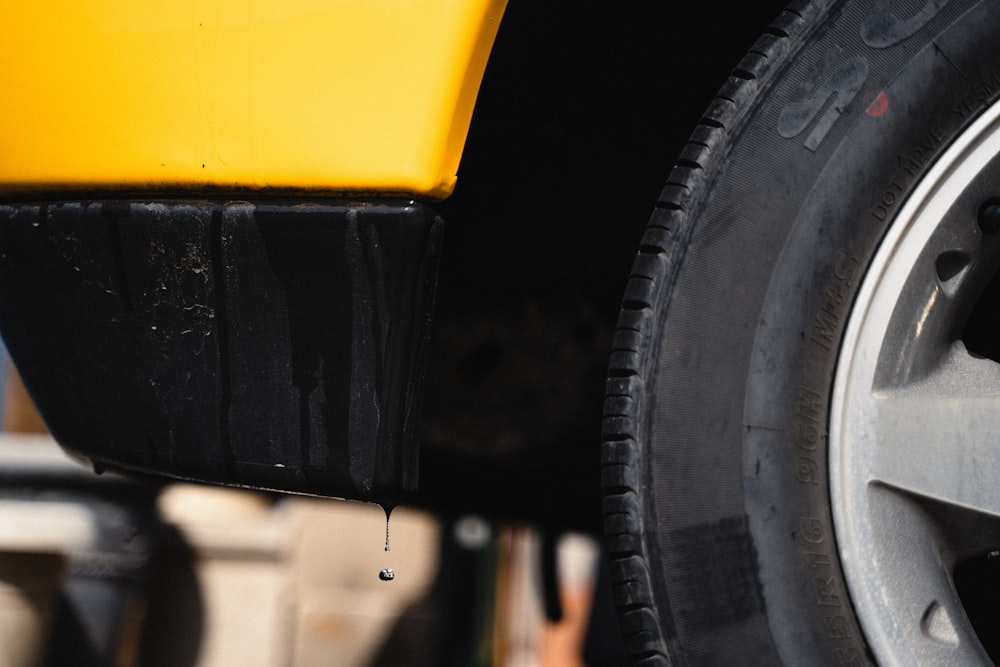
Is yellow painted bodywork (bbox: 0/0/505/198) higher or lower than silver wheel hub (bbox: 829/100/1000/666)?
higher

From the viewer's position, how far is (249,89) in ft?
2.51

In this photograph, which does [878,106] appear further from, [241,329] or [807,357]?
[241,329]

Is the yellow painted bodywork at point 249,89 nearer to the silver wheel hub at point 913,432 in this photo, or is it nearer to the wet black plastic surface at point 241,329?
the wet black plastic surface at point 241,329

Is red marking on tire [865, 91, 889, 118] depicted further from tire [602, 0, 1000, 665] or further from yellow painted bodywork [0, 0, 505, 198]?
yellow painted bodywork [0, 0, 505, 198]

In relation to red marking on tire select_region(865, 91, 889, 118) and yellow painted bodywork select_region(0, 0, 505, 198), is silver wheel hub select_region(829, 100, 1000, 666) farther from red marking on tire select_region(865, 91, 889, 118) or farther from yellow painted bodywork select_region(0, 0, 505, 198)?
yellow painted bodywork select_region(0, 0, 505, 198)

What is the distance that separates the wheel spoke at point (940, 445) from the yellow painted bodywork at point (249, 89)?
1.42 feet

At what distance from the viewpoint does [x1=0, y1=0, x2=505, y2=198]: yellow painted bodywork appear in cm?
73

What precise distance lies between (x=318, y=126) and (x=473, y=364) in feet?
1.88

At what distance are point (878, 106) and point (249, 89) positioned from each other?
1.78 feet

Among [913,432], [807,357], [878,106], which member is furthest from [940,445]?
[878,106]

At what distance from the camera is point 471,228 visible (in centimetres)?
113

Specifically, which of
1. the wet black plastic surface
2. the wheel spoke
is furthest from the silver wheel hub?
the wet black plastic surface

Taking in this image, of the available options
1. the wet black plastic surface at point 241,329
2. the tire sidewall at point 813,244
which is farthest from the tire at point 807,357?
the wet black plastic surface at point 241,329

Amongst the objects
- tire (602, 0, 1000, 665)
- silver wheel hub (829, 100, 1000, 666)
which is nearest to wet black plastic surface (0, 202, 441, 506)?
tire (602, 0, 1000, 665)
